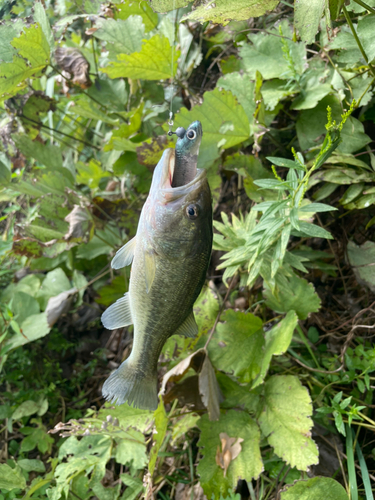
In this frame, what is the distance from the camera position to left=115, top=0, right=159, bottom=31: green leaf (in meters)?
2.43

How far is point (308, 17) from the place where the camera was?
983mm

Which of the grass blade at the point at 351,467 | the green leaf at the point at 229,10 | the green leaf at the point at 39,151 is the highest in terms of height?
the green leaf at the point at 229,10

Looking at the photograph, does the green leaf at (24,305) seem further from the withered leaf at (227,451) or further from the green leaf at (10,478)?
the withered leaf at (227,451)

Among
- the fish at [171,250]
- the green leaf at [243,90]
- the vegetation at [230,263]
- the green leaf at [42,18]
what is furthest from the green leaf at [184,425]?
the green leaf at [42,18]

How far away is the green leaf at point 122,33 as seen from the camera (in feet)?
7.80

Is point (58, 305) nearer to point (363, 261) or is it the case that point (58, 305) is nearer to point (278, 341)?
point (278, 341)

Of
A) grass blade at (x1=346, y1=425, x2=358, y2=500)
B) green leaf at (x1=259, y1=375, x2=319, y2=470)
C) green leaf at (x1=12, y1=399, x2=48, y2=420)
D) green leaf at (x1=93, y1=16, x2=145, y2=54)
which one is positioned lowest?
green leaf at (x1=12, y1=399, x2=48, y2=420)

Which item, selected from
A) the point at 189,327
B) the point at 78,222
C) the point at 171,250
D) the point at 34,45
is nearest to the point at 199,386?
the point at 189,327

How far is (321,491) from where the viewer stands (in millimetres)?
1616

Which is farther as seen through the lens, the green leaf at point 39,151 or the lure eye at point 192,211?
the green leaf at point 39,151

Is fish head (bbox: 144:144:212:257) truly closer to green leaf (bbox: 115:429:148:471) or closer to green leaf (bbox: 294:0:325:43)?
green leaf (bbox: 294:0:325:43)

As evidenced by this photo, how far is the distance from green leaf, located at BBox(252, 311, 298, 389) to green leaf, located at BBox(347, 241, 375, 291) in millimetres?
500

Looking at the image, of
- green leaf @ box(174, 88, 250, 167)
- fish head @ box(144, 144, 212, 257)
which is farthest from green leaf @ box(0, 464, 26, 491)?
green leaf @ box(174, 88, 250, 167)

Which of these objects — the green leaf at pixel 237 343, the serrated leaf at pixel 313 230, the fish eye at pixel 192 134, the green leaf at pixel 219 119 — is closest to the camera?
the fish eye at pixel 192 134
